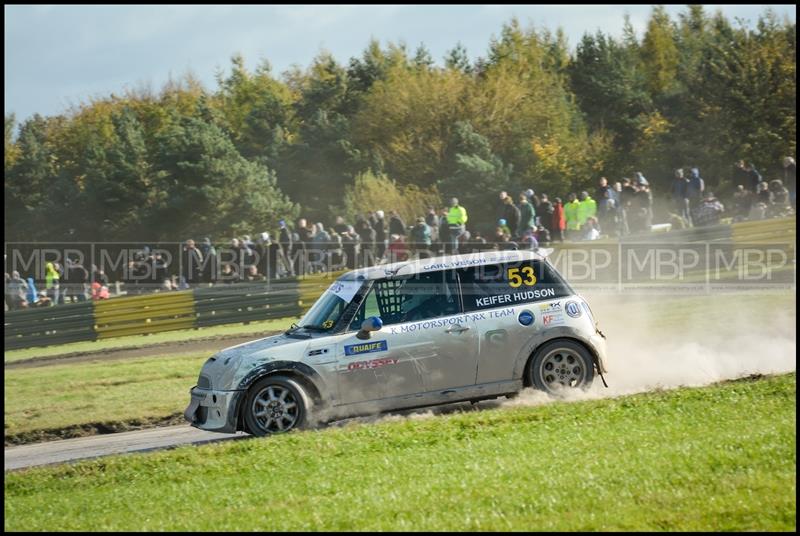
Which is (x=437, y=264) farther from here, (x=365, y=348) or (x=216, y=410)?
(x=216, y=410)

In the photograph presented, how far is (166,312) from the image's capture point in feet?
88.4

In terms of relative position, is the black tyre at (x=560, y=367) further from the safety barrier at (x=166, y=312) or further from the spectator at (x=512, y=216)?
the spectator at (x=512, y=216)

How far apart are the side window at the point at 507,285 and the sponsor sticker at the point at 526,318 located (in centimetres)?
15

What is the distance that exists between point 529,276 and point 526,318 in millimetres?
527

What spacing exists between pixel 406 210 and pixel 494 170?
17.0 feet

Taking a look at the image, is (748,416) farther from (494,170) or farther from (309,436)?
(494,170)

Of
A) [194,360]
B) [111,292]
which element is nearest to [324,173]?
[111,292]

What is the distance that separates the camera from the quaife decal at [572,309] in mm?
11680

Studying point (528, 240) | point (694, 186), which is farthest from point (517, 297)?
point (694, 186)

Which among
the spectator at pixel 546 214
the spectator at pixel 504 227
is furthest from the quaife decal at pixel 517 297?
the spectator at pixel 546 214

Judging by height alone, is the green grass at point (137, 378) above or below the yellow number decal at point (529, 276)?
below

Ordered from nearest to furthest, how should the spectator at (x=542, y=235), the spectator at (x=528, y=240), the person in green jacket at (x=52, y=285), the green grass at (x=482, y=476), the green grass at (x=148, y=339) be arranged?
the green grass at (x=482, y=476), the green grass at (x=148, y=339), the spectator at (x=528, y=240), the spectator at (x=542, y=235), the person in green jacket at (x=52, y=285)

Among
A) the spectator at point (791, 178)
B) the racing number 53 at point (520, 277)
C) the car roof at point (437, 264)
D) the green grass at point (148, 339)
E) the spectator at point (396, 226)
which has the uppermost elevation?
the spectator at point (791, 178)

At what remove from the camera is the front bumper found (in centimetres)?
1090
